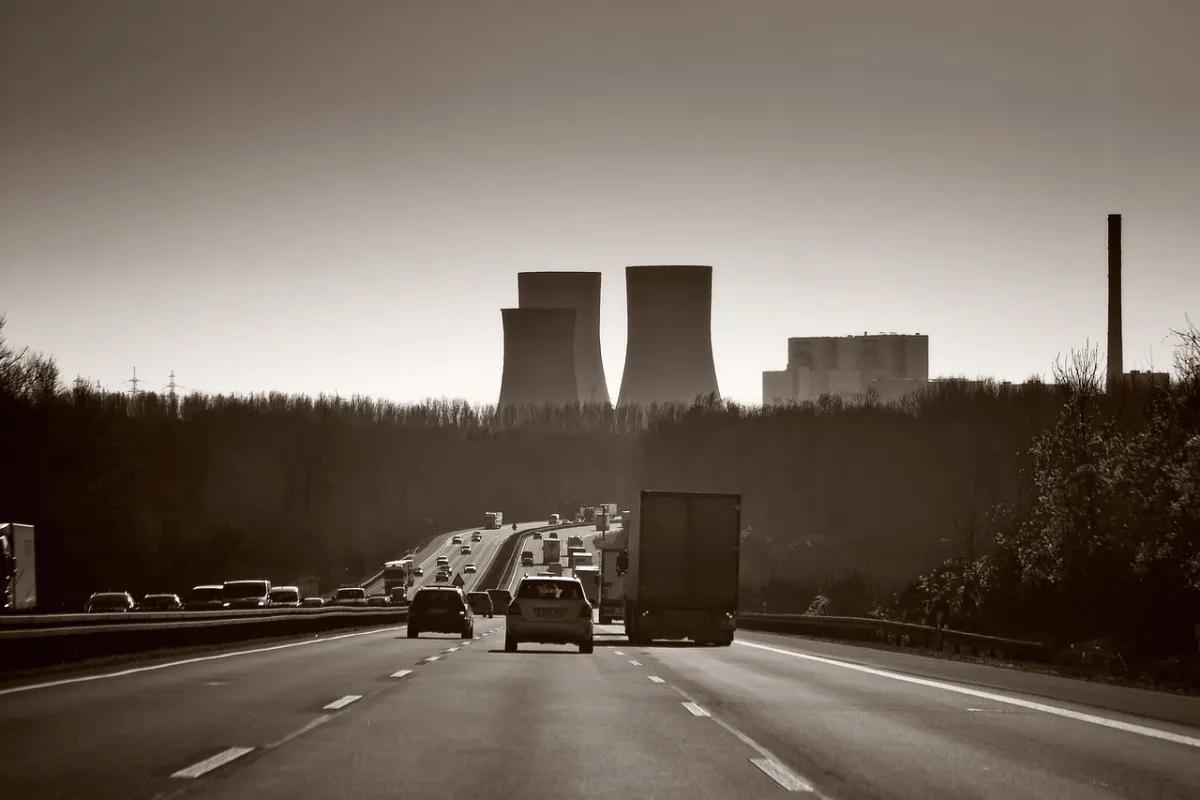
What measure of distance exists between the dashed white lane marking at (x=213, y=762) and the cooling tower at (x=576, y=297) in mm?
139279

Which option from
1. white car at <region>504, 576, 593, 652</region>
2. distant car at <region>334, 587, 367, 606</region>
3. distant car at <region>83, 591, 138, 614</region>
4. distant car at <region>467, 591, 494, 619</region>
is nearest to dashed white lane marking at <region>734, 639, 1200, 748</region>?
white car at <region>504, 576, 593, 652</region>

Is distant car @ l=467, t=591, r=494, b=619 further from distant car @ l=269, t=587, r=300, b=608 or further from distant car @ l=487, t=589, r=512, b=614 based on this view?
distant car @ l=269, t=587, r=300, b=608

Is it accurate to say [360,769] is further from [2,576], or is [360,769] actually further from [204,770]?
[2,576]

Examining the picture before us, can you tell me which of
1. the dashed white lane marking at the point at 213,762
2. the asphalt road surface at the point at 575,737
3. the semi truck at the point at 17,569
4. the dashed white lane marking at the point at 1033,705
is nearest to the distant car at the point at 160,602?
the semi truck at the point at 17,569

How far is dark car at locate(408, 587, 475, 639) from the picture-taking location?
1683 inches

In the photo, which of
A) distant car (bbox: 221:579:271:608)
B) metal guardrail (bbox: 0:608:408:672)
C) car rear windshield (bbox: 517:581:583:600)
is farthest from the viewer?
distant car (bbox: 221:579:271:608)

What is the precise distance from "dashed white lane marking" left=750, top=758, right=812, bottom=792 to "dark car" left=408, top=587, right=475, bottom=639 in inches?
1227

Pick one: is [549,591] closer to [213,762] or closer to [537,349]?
[213,762]

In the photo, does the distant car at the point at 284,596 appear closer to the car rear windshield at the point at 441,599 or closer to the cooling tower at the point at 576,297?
the car rear windshield at the point at 441,599

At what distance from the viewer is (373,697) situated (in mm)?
18438

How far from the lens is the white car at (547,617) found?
109 feet

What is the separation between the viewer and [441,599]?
4312cm

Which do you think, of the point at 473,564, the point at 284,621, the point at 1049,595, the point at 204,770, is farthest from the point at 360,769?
the point at 473,564

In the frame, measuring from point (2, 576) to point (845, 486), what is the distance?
116 metres
